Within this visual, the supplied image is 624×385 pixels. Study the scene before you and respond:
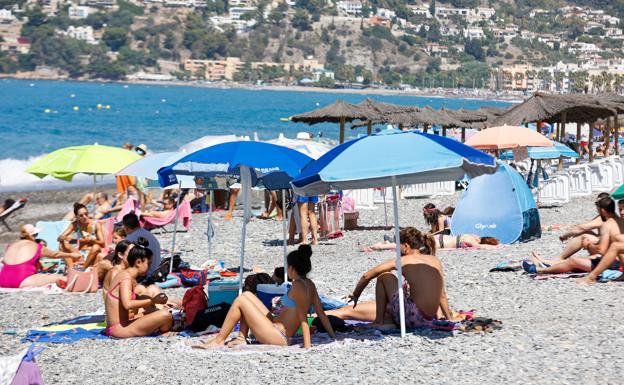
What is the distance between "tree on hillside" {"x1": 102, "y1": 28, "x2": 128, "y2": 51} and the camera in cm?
18750

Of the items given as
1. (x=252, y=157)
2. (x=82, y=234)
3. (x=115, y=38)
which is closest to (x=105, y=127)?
(x=82, y=234)

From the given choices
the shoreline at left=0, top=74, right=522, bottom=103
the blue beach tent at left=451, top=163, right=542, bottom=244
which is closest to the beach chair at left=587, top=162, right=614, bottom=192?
the blue beach tent at left=451, top=163, right=542, bottom=244

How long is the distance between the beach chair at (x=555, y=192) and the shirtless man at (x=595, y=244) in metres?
6.94

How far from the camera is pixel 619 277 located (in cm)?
804

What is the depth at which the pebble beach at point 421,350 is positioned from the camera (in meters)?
5.82

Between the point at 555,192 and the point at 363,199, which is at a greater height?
the point at 555,192

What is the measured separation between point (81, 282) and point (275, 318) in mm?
3376

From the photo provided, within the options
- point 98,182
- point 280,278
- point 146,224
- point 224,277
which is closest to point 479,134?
point 146,224

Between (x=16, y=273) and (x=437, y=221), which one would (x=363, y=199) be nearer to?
(x=437, y=221)

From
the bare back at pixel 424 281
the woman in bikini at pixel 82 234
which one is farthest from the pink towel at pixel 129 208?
the bare back at pixel 424 281

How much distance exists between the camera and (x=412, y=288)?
6.80 metres

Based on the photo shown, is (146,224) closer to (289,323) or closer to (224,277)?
(224,277)

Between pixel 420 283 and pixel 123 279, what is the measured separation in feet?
6.19

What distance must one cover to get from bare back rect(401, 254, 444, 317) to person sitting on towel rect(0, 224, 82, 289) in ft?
13.0
